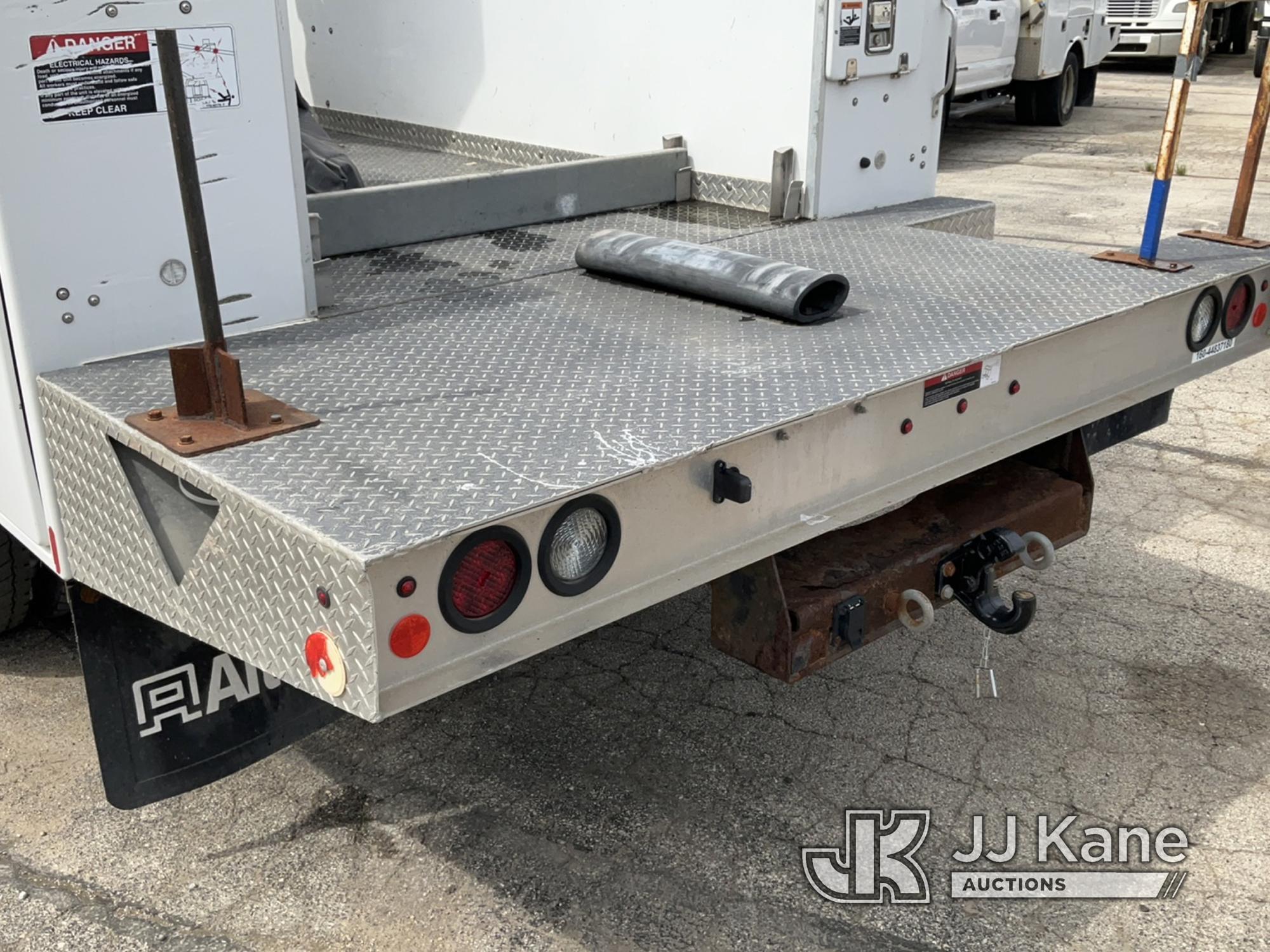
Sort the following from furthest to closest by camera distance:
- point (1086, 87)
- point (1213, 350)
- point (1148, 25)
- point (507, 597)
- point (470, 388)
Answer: point (1148, 25), point (1086, 87), point (1213, 350), point (470, 388), point (507, 597)

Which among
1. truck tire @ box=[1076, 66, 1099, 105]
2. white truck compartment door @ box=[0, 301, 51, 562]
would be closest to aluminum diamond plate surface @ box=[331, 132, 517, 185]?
white truck compartment door @ box=[0, 301, 51, 562]

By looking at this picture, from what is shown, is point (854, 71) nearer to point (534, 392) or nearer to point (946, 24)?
point (946, 24)

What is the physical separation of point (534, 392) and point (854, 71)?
185cm

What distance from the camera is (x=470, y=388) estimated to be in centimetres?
242

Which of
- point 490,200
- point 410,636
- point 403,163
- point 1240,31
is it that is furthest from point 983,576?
point 1240,31

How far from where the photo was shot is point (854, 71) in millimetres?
3689

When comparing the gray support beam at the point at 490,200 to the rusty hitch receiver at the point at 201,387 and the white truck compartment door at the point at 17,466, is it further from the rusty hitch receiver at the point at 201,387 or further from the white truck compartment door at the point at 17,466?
the rusty hitch receiver at the point at 201,387

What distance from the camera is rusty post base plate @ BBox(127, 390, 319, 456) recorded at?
6.70 feet

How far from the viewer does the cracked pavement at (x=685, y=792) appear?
8.64 feet

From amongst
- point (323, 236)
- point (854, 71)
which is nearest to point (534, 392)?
point (323, 236)

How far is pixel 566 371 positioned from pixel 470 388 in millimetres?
214

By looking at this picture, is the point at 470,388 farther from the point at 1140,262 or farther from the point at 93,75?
the point at 1140,262

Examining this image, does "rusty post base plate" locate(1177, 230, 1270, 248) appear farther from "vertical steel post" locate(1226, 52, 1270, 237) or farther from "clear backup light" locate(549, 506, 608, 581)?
"clear backup light" locate(549, 506, 608, 581)

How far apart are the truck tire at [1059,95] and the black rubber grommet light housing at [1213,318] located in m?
12.0
